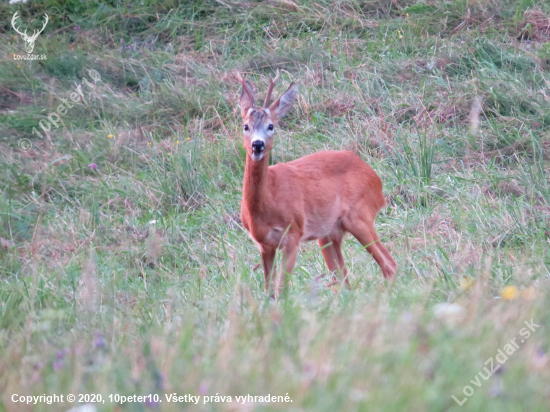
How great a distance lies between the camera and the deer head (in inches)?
183

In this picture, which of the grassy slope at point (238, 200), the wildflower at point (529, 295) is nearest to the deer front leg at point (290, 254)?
the grassy slope at point (238, 200)

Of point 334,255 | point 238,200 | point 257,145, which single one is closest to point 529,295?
point 257,145

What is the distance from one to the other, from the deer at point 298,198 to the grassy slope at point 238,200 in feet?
0.81

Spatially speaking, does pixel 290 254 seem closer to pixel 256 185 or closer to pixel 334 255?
pixel 256 185

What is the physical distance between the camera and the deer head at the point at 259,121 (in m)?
4.66

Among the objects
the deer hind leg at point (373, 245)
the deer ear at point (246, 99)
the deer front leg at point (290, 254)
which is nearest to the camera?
the deer front leg at point (290, 254)

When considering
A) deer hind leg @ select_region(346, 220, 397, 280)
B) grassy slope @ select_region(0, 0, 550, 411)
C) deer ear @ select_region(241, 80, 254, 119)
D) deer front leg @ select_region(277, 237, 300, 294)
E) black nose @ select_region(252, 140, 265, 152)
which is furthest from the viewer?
deer hind leg @ select_region(346, 220, 397, 280)

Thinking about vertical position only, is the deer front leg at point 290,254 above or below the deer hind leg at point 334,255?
above

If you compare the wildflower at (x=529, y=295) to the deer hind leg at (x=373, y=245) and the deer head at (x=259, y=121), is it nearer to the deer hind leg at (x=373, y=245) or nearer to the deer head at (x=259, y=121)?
the deer head at (x=259, y=121)

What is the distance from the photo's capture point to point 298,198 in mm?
5168

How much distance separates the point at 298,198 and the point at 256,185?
48cm

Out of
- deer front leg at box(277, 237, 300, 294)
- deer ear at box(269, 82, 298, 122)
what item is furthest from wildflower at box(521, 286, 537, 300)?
deer ear at box(269, 82, 298, 122)

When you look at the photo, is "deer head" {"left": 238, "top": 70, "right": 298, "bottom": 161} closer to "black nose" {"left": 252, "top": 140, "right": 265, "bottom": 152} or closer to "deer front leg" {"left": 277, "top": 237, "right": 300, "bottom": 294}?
"black nose" {"left": 252, "top": 140, "right": 265, "bottom": 152}

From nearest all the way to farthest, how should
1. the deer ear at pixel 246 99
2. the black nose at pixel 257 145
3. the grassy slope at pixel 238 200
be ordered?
the grassy slope at pixel 238 200 → the black nose at pixel 257 145 → the deer ear at pixel 246 99
